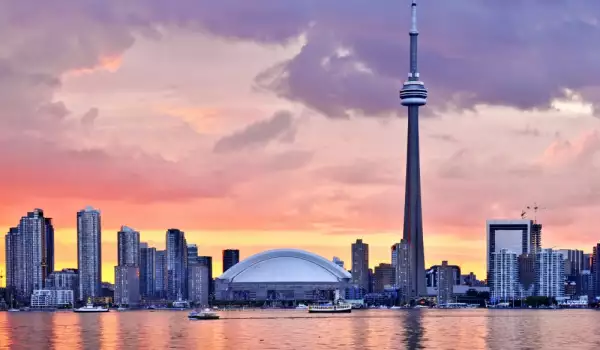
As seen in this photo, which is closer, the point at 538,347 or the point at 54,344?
the point at 538,347

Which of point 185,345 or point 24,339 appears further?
point 24,339

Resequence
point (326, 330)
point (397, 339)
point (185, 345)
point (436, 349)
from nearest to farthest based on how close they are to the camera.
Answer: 1. point (436, 349)
2. point (185, 345)
3. point (397, 339)
4. point (326, 330)

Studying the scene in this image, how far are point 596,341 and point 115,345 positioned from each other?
59171 millimetres

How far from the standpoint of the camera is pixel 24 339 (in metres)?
152

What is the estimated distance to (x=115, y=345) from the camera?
13325cm

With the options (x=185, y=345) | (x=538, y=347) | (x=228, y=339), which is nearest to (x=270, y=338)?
(x=228, y=339)

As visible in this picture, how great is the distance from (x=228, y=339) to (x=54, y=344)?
22665mm

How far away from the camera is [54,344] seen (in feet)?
453

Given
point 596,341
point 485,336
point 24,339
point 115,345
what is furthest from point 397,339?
point 24,339

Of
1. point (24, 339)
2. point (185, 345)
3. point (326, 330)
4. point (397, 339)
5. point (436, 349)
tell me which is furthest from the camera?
point (326, 330)

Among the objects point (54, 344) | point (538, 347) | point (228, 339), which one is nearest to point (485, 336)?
point (538, 347)

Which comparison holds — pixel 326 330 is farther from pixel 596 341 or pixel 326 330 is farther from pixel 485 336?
pixel 596 341

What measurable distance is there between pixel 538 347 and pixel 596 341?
575 inches

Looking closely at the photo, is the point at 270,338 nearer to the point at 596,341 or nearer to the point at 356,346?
the point at 356,346
